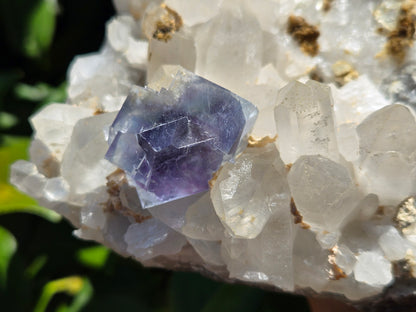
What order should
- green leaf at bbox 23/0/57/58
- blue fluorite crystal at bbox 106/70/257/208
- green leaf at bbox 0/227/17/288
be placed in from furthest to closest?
green leaf at bbox 23/0/57/58, green leaf at bbox 0/227/17/288, blue fluorite crystal at bbox 106/70/257/208

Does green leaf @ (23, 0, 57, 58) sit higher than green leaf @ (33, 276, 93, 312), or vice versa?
green leaf @ (23, 0, 57, 58)

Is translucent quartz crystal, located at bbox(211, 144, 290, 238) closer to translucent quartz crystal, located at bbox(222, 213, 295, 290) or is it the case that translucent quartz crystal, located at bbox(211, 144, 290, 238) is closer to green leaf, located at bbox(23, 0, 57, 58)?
translucent quartz crystal, located at bbox(222, 213, 295, 290)

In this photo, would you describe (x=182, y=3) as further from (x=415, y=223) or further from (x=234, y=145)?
(x=415, y=223)

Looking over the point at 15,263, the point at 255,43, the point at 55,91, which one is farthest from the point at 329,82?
the point at 55,91

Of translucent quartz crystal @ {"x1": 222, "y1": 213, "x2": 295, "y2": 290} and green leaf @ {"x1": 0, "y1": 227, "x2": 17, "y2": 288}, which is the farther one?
green leaf @ {"x1": 0, "y1": 227, "x2": 17, "y2": 288}

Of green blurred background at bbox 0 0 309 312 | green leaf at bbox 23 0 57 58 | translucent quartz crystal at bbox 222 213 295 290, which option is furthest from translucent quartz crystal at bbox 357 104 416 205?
green leaf at bbox 23 0 57 58

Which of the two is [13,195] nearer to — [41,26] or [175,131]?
[41,26]

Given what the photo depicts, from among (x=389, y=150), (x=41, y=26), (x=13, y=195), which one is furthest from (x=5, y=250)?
(x=389, y=150)

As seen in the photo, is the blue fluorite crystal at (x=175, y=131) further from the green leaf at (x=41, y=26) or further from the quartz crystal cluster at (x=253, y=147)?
the green leaf at (x=41, y=26)
